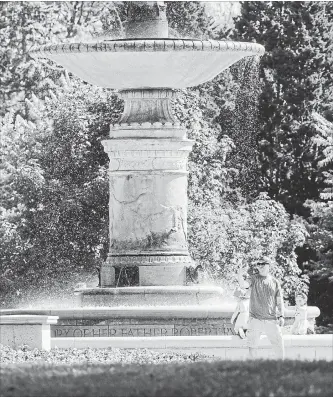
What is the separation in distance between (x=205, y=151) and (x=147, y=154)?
12.2m

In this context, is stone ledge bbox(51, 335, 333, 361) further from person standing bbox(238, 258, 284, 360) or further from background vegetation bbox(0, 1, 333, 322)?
background vegetation bbox(0, 1, 333, 322)

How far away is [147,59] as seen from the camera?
2244 cm

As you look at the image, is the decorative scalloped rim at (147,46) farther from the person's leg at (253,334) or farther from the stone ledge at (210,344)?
the person's leg at (253,334)

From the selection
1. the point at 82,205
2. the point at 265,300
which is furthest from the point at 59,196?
the point at 265,300

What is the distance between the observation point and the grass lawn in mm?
11109

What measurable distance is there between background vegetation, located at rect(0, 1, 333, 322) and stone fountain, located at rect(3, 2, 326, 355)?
343 cm

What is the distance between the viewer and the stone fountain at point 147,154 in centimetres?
2227

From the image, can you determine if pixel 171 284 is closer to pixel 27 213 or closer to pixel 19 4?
pixel 27 213

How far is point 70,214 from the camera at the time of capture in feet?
109

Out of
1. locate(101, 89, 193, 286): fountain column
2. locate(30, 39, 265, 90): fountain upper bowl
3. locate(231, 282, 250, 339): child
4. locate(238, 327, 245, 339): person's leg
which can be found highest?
locate(30, 39, 265, 90): fountain upper bowl

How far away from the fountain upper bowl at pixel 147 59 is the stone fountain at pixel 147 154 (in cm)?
1

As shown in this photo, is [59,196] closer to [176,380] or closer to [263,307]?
[263,307]

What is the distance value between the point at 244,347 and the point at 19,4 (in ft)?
84.9

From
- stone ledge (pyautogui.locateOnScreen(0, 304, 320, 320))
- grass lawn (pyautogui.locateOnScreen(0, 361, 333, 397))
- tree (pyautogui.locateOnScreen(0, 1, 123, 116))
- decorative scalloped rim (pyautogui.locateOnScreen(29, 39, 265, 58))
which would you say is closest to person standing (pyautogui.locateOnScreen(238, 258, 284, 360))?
stone ledge (pyautogui.locateOnScreen(0, 304, 320, 320))
